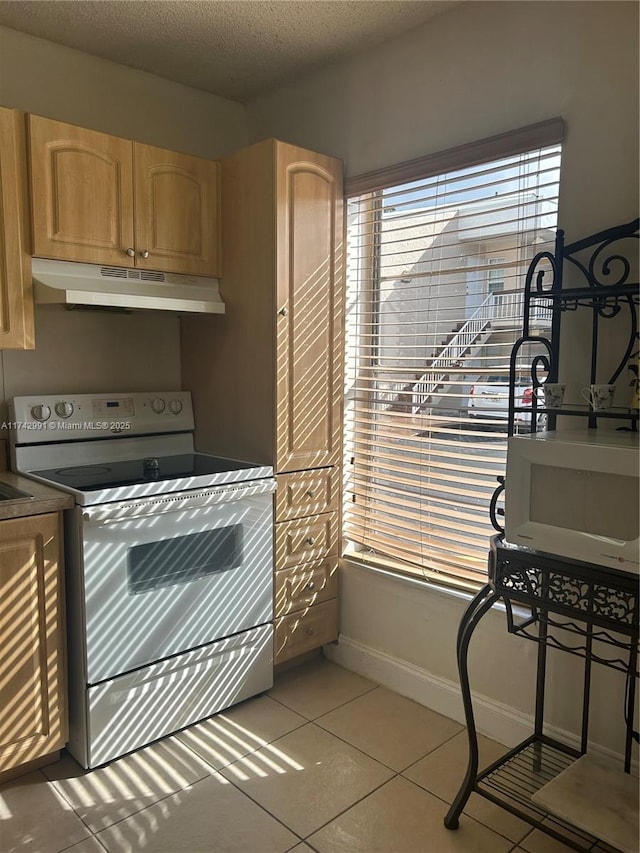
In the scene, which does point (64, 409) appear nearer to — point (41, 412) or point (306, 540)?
point (41, 412)

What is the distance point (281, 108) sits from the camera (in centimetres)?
286

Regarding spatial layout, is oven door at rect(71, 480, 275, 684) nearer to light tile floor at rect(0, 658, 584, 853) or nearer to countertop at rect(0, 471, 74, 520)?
countertop at rect(0, 471, 74, 520)

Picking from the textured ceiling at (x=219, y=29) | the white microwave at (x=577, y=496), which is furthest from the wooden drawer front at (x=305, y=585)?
the textured ceiling at (x=219, y=29)

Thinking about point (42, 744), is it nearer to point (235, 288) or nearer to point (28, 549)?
point (28, 549)

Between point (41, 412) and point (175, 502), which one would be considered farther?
point (41, 412)

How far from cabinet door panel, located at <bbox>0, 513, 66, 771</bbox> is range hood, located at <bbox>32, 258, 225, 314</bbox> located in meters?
0.72

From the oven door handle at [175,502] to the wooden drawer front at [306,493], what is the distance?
0.10m

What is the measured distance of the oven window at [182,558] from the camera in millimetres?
2076

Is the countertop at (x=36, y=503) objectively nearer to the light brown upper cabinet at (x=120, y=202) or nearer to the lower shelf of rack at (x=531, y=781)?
the light brown upper cabinet at (x=120, y=202)

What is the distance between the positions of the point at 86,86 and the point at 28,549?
1797 millimetres

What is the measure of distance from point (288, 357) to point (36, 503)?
101 cm

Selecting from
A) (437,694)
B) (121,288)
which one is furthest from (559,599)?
(121,288)

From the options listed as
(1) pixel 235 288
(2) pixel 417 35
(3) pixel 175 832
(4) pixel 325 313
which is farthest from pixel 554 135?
(3) pixel 175 832

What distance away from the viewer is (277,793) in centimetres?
192
